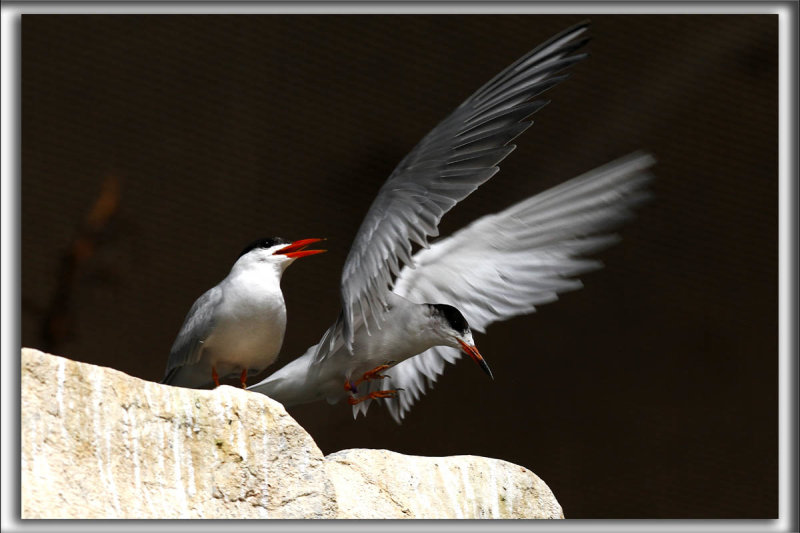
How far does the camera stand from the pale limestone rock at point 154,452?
1.99m

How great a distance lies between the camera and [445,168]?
2480 mm

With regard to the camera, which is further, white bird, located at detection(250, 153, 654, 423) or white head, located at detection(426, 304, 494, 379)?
white bird, located at detection(250, 153, 654, 423)

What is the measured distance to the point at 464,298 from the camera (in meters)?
2.96

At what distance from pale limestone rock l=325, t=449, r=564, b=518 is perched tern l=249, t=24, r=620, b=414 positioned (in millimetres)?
258

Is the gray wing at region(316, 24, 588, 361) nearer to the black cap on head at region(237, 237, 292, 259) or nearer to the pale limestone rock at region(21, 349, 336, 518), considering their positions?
the black cap on head at region(237, 237, 292, 259)

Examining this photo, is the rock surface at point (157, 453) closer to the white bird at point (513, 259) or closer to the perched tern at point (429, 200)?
the perched tern at point (429, 200)

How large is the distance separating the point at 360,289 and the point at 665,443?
1560 mm

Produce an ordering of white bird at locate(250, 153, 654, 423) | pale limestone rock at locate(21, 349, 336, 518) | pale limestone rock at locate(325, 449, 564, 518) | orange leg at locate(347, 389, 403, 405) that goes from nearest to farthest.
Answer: pale limestone rock at locate(21, 349, 336, 518), pale limestone rock at locate(325, 449, 564, 518), orange leg at locate(347, 389, 403, 405), white bird at locate(250, 153, 654, 423)

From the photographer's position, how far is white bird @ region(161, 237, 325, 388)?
2504 millimetres

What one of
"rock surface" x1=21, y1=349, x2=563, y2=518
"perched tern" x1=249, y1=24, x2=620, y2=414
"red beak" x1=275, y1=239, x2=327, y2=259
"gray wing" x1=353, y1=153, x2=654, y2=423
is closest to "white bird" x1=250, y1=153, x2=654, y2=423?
"gray wing" x1=353, y1=153, x2=654, y2=423

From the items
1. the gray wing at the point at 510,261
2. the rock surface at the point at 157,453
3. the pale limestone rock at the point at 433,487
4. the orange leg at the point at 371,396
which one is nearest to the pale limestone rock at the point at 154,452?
the rock surface at the point at 157,453

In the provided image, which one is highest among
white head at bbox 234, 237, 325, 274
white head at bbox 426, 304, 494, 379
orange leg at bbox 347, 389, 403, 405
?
white head at bbox 234, 237, 325, 274

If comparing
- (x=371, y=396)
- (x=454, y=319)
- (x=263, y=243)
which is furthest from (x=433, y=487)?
(x=263, y=243)

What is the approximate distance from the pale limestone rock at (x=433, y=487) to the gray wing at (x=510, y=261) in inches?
14.7
